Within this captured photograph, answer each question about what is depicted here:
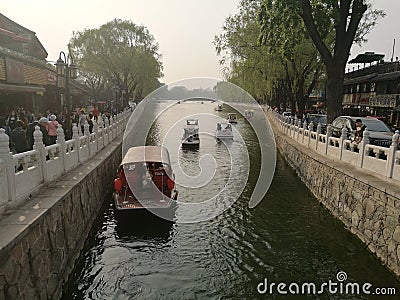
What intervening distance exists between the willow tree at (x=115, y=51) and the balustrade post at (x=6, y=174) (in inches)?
1399

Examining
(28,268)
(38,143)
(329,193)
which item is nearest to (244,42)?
(329,193)

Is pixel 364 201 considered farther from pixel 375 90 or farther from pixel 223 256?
pixel 375 90

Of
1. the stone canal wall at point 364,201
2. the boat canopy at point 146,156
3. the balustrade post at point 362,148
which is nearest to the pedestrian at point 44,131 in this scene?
the boat canopy at point 146,156

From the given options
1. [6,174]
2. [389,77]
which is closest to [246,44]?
[389,77]

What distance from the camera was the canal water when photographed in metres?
7.50

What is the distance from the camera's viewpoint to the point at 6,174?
6.21 meters

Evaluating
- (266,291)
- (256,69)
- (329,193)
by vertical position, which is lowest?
(266,291)

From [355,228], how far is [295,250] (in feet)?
6.36

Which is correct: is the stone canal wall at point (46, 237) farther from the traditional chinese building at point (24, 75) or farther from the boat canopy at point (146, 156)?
the traditional chinese building at point (24, 75)

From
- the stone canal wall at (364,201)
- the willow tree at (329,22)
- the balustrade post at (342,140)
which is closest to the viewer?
the stone canal wall at (364,201)

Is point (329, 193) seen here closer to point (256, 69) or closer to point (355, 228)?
point (355, 228)

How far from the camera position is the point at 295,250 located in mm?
9352

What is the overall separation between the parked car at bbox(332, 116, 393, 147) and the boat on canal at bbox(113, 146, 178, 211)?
7.55 m

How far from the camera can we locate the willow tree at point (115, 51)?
41.7 metres
